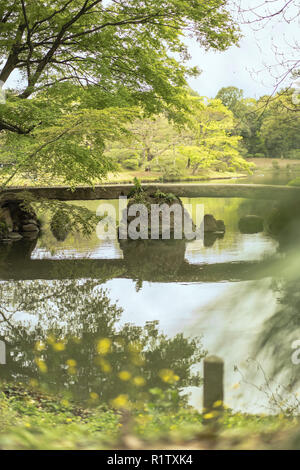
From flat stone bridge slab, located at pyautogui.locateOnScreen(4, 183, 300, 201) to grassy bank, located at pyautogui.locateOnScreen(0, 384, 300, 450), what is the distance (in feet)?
29.3

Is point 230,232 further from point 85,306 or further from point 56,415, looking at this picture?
point 56,415

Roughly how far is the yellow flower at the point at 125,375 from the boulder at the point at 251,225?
326 inches

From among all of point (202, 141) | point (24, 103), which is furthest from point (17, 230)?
point (202, 141)

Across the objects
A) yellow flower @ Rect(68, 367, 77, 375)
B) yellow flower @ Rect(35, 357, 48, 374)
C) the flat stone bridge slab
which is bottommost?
yellow flower @ Rect(68, 367, 77, 375)

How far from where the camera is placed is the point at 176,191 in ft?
42.2

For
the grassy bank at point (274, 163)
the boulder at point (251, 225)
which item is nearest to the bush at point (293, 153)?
the grassy bank at point (274, 163)

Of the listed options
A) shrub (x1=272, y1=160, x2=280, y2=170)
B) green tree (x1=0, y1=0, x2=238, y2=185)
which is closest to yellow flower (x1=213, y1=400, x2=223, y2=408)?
green tree (x1=0, y1=0, x2=238, y2=185)

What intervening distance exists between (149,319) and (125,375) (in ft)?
5.05

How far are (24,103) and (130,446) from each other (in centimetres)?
721

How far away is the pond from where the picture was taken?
371cm

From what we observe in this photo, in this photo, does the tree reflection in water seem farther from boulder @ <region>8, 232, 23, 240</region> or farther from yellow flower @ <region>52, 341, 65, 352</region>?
boulder @ <region>8, 232, 23, 240</region>

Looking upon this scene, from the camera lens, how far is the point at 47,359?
4.08 meters
